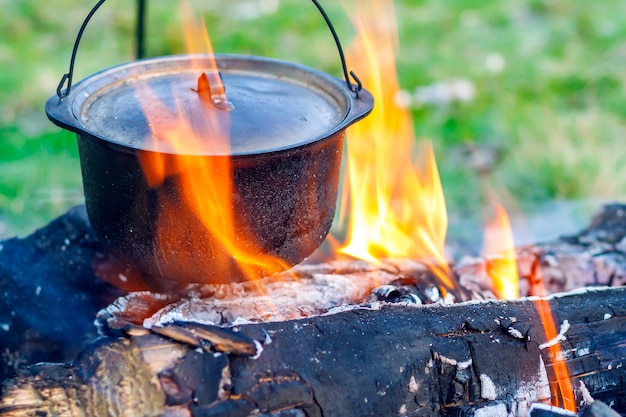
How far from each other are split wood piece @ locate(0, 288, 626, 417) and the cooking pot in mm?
327

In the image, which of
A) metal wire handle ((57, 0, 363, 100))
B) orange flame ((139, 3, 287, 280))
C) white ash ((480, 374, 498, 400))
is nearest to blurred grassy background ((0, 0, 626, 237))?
metal wire handle ((57, 0, 363, 100))

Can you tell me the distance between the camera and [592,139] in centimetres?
434

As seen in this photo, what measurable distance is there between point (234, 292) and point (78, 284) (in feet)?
2.10

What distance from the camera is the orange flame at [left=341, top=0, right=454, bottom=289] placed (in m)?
2.60

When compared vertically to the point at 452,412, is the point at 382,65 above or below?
above

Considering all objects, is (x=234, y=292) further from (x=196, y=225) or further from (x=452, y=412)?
(x=452, y=412)

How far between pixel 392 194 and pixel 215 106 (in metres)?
2.18

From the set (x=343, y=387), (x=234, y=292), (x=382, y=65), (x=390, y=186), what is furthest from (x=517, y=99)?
(x=343, y=387)

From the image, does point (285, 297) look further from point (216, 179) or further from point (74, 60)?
point (74, 60)

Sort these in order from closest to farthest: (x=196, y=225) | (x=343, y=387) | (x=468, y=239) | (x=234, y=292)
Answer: (x=343, y=387) < (x=196, y=225) < (x=234, y=292) < (x=468, y=239)

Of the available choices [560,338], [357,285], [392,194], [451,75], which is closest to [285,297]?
[357,285]

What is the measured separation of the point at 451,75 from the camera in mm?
5207

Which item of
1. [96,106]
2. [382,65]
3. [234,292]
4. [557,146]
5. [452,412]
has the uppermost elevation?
[382,65]

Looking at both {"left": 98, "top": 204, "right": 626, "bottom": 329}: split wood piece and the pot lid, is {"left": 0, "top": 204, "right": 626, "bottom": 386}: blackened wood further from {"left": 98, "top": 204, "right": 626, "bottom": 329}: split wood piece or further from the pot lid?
the pot lid
